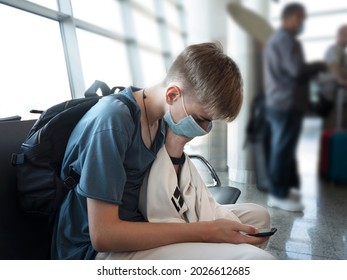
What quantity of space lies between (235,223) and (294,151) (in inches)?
9.2

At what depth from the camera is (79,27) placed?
0.67 m

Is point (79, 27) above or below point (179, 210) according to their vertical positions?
above

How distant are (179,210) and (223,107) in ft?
0.91

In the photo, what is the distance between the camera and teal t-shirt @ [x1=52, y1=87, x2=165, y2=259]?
54 cm

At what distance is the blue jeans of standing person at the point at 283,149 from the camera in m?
0.53

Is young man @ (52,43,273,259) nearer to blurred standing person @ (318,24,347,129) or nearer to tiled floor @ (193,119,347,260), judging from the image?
tiled floor @ (193,119,347,260)

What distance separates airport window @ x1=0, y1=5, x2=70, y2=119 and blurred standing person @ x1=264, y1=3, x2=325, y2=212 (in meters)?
0.53

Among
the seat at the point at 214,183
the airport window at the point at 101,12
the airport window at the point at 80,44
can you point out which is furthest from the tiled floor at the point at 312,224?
the airport window at the point at 101,12

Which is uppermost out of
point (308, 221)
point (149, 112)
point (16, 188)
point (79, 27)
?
point (79, 27)

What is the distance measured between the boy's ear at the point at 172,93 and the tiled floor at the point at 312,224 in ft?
0.78

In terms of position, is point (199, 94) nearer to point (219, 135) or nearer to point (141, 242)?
point (219, 135)

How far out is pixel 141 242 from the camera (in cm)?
60

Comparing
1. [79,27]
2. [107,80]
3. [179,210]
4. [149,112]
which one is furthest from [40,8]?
[179,210]

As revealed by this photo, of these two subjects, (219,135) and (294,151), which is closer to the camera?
(294,151)
